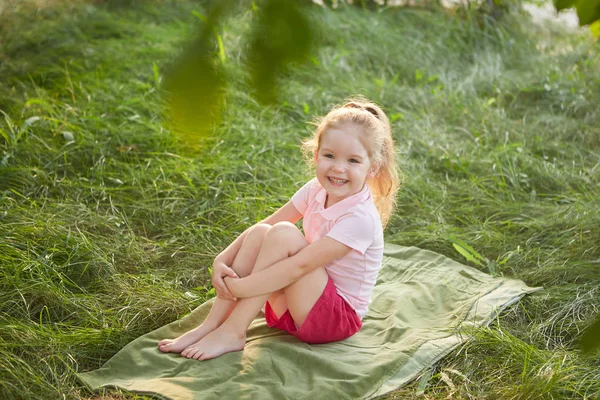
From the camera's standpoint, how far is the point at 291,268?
2.23m

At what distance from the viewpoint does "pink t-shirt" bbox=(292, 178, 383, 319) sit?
229cm

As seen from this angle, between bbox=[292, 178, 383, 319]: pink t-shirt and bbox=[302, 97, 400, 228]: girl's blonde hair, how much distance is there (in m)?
0.12

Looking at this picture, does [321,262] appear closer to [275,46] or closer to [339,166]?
[339,166]

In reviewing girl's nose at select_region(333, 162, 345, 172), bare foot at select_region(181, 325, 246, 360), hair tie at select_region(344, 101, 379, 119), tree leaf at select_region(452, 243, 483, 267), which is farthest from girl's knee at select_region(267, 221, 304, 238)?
tree leaf at select_region(452, 243, 483, 267)

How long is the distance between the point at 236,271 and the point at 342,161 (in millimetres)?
488

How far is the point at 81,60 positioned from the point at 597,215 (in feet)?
10.4

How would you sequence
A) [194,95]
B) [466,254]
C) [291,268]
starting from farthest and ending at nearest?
[466,254] → [291,268] → [194,95]

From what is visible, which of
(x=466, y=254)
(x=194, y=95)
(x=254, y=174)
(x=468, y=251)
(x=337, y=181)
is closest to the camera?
(x=194, y=95)

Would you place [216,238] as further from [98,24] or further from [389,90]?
[98,24]

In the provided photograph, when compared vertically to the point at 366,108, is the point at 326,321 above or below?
below

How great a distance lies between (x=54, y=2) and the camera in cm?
559

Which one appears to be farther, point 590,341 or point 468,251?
point 468,251

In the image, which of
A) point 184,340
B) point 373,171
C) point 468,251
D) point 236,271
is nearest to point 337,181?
point 373,171

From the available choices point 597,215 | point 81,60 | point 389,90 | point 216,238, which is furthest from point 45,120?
point 597,215
